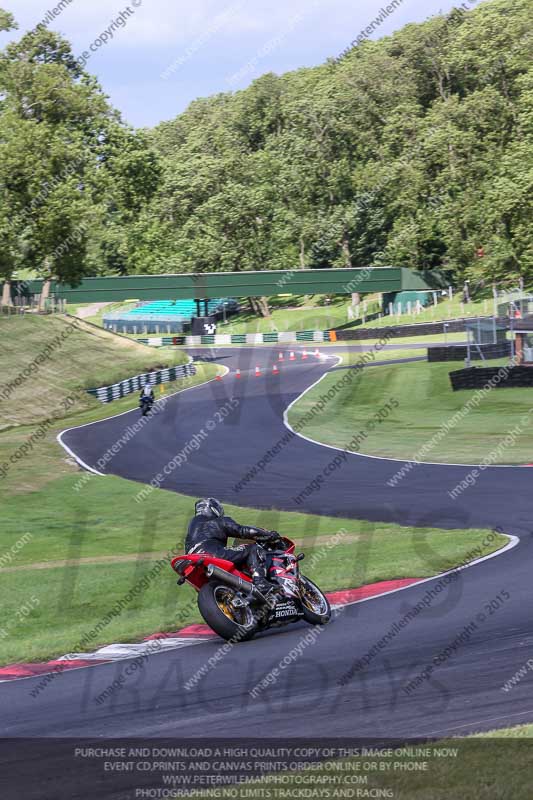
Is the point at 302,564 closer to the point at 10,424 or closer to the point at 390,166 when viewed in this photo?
the point at 10,424

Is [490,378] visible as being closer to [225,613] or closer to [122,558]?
[122,558]

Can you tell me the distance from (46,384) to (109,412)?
9467 millimetres

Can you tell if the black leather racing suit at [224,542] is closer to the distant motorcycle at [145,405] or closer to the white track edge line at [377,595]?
the white track edge line at [377,595]

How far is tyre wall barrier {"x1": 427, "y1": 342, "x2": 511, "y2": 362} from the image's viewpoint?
44.2 metres

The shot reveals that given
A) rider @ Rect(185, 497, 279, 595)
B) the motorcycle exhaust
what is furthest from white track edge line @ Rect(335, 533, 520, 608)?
the motorcycle exhaust

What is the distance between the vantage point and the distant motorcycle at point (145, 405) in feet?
139

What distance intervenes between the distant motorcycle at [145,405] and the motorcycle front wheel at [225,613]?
103ft

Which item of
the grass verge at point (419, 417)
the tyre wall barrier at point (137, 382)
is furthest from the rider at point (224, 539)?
the tyre wall barrier at point (137, 382)

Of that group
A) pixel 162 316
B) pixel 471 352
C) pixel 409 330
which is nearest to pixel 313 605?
pixel 471 352

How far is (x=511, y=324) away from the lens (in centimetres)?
4053

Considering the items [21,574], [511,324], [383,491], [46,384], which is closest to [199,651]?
[21,574]

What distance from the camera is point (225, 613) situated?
11266 millimetres

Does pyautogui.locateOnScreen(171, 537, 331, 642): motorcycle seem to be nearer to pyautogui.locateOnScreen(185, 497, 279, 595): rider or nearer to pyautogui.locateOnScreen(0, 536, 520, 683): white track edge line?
pyautogui.locateOnScreen(185, 497, 279, 595): rider

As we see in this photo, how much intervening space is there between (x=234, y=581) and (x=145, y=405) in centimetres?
3157
